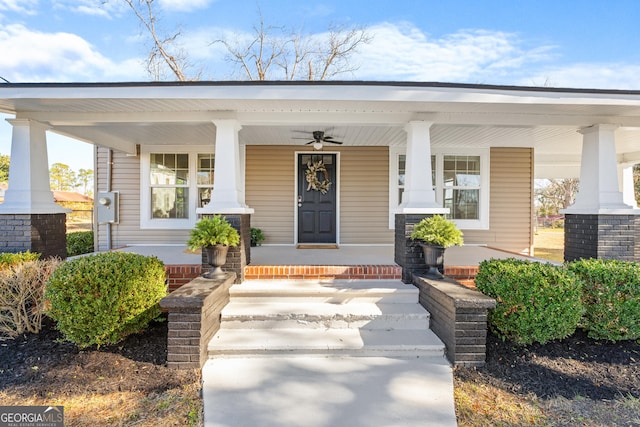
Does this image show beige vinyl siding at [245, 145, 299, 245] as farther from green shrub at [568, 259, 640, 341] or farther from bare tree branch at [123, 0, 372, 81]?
bare tree branch at [123, 0, 372, 81]

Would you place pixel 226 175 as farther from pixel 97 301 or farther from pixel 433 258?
pixel 433 258

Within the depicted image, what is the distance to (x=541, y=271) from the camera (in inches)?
121

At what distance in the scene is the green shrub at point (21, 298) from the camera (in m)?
3.21

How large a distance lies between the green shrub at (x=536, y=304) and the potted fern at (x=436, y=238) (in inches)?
25.1

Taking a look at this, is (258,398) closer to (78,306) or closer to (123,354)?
(123,354)

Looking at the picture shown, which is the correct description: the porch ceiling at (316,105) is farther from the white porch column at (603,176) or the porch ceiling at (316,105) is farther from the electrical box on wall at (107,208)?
the electrical box on wall at (107,208)

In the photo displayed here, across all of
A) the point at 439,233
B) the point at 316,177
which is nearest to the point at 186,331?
the point at 439,233

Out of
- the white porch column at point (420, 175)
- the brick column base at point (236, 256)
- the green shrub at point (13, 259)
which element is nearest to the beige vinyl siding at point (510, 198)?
the white porch column at point (420, 175)

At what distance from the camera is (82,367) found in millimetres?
2709

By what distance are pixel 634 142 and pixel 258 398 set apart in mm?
8030

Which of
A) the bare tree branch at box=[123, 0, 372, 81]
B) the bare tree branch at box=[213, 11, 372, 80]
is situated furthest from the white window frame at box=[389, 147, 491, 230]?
the bare tree branch at box=[123, 0, 372, 81]

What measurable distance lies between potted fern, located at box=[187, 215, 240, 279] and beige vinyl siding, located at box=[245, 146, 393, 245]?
10.2 feet

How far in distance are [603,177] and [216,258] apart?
17.0ft

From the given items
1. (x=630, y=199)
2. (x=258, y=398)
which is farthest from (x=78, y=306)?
(x=630, y=199)
